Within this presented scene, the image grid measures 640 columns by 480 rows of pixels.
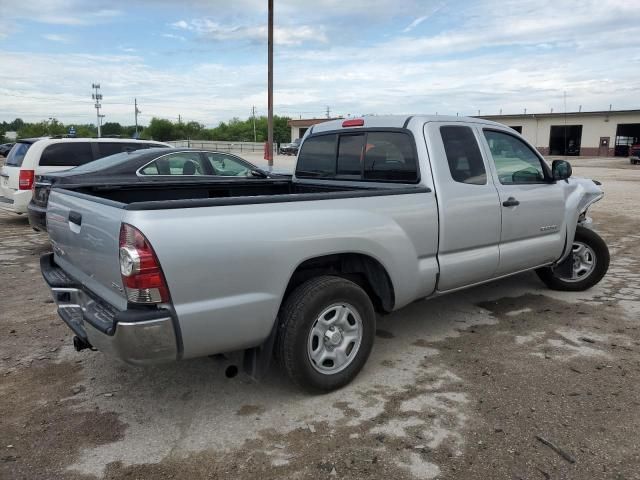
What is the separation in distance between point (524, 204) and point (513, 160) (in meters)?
0.44

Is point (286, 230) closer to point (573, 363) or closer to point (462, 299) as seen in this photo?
point (573, 363)

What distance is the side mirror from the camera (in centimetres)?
493

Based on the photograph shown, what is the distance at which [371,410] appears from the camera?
320 centimetres

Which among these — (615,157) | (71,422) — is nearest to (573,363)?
(71,422)

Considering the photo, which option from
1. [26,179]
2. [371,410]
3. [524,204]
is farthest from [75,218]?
[26,179]

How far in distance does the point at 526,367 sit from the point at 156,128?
11521 centimetres

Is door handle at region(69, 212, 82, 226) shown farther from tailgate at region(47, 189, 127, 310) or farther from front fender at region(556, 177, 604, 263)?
front fender at region(556, 177, 604, 263)

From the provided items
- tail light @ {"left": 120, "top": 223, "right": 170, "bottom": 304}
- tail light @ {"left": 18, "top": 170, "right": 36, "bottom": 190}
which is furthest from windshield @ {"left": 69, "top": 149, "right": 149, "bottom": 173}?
tail light @ {"left": 120, "top": 223, "right": 170, "bottom": 304}

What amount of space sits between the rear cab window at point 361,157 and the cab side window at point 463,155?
320 mm

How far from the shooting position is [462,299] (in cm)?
544

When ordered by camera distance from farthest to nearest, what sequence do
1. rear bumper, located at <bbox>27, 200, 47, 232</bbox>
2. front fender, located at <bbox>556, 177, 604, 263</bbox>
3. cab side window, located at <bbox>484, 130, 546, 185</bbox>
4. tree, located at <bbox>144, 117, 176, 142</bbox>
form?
tree, located at <bbox>144, 117, 176, 142</bbox> < rear bumper, located at <bbox>27, 200, 47, 232</bbox> < front fender, located at <bbox>556, 177, 604, 263</bbox> < cab side window, located at <bbox>484, 130, 546, 185</bbox>

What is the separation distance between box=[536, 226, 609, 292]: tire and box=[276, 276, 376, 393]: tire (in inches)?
123

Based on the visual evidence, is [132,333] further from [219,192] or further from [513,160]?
[513,160]

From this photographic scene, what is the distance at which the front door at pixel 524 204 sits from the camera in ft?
14.7
